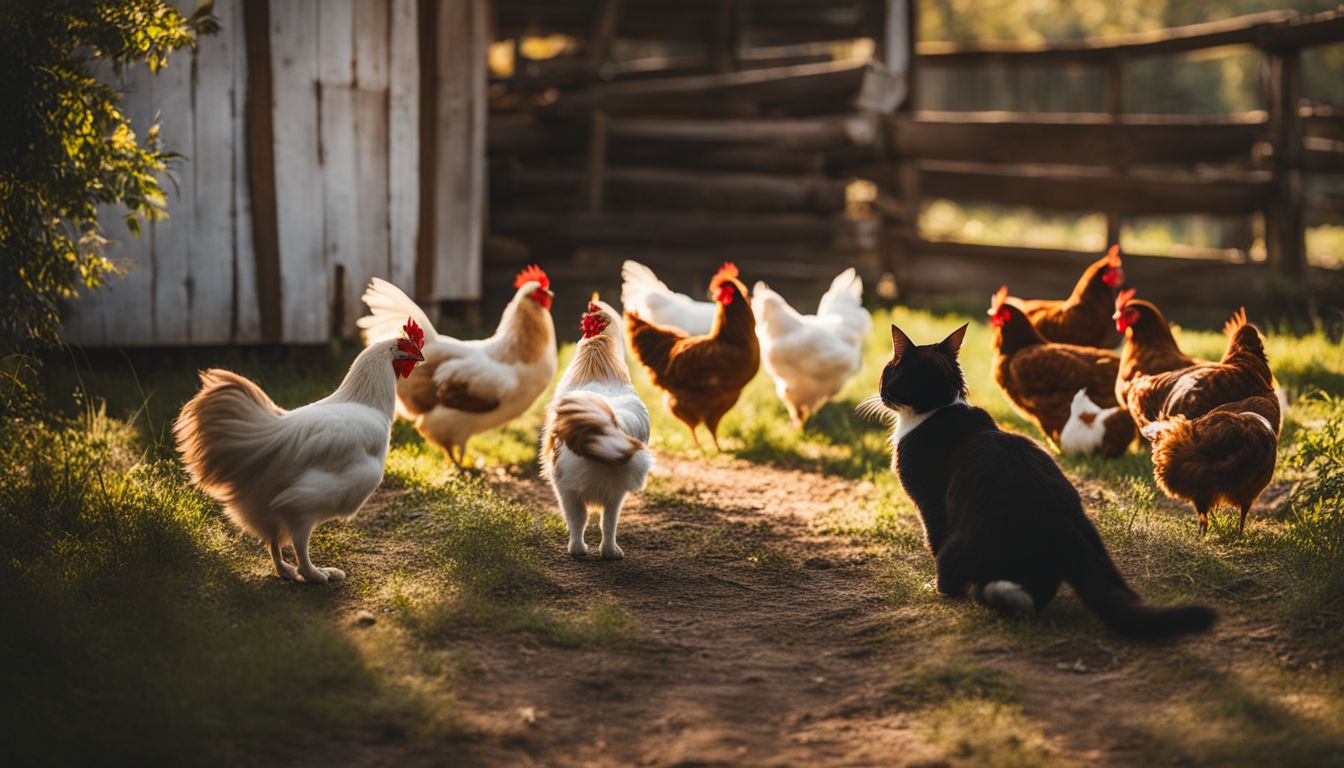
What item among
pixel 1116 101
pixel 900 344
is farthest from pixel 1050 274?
pixel 900 344

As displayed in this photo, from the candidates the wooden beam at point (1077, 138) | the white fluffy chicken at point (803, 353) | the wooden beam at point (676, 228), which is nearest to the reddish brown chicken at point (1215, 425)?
the white fluffy chicken at point (803, 353)

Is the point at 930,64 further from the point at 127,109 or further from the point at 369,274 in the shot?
the point at 127,109

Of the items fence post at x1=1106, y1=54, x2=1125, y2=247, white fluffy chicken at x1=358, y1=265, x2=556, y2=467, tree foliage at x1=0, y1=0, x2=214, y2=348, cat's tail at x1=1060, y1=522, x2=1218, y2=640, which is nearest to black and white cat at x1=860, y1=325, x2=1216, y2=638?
cat's tail at x1=1060, y1=522, x2=1218, y2=640

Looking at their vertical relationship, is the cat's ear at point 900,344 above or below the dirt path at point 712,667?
above

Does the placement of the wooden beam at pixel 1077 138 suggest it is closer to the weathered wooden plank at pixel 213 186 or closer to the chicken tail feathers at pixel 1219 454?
the weathered wooden plank at pixel 213 186

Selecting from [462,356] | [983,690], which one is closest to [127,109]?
[462,356]

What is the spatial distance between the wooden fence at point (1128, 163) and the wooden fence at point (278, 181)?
20.4 feet

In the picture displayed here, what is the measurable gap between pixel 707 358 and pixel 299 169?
12.0ft

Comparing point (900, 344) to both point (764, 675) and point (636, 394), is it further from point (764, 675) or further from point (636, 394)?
point (764, 675)

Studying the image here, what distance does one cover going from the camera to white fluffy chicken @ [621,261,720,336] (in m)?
8.95

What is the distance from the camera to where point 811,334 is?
8000 millimetres

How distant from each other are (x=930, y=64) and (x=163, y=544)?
1192 centimetres

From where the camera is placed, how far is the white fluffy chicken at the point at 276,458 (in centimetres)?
473

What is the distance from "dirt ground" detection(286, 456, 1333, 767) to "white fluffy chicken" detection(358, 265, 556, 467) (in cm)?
150
